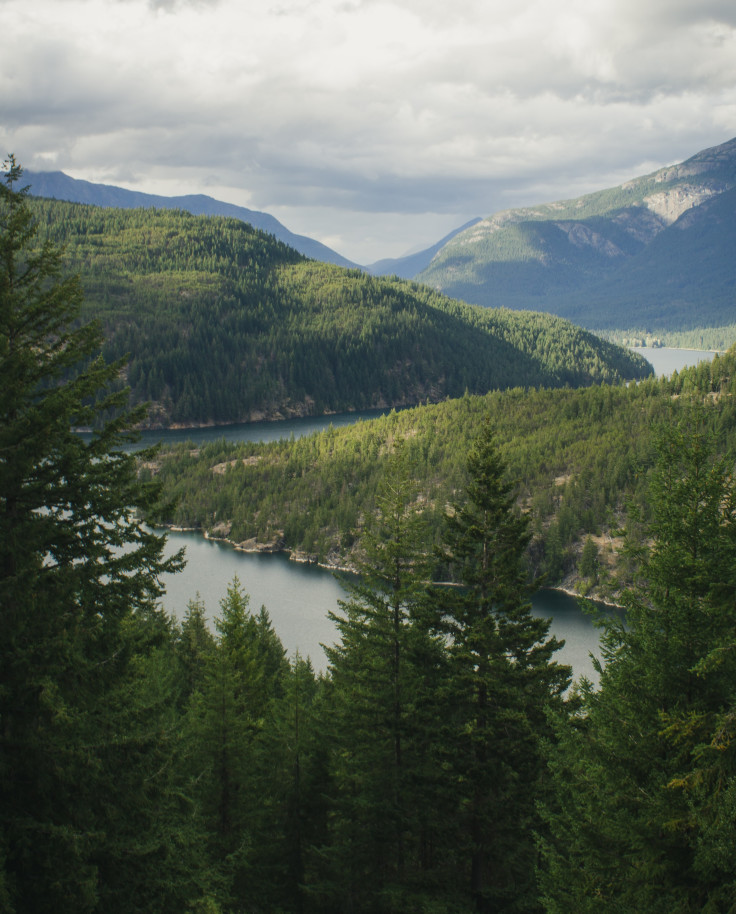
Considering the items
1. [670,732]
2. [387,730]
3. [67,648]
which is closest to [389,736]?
[387,730]

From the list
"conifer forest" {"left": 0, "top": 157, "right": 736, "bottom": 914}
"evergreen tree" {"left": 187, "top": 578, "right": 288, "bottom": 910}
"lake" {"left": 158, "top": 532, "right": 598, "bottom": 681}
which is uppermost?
"conifer forest" {"left": 0, "top": 157, "right": 736, "bottom": 914}

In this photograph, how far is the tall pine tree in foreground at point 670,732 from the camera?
1234cm

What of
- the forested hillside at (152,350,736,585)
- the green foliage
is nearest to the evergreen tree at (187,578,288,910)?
the green foliage

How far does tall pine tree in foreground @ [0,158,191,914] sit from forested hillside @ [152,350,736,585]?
3552 inches

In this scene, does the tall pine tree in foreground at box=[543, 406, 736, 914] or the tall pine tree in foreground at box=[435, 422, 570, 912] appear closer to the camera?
the tall pine tree in foreground at box=[543, 406, 736, 914]

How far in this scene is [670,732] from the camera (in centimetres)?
1383

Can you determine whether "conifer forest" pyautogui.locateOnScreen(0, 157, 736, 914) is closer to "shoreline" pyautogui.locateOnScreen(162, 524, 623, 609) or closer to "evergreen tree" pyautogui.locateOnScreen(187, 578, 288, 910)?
"evergreen tree" pyautogui.locateOnScreen(187, 578, 288, 910)

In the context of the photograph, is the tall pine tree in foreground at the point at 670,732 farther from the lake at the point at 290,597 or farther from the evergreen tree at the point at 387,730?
the lake at the point at 290,597

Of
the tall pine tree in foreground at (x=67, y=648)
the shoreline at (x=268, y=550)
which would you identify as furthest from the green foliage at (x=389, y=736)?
the shoreline at (x=268, y=550)

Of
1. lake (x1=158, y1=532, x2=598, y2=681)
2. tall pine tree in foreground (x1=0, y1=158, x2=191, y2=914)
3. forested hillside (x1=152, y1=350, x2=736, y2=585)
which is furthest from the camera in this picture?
forested hillside (x1=152, y1=350, x2=736, y2=585)

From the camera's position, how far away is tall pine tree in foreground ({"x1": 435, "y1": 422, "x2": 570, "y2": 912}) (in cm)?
2284

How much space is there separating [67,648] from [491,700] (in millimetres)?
14106

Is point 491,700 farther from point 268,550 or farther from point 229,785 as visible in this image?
point 268,550

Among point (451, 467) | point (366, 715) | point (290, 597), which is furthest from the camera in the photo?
point (451, 467)
